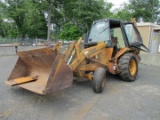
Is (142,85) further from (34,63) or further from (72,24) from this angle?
(72,24)

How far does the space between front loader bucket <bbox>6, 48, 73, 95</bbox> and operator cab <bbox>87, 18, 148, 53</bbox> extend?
1.80 m

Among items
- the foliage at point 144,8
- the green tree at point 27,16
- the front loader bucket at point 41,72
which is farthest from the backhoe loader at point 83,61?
the foliage at point 144,8

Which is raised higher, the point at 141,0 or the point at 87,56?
the point at 141,0

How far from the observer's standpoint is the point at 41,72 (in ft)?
13.1

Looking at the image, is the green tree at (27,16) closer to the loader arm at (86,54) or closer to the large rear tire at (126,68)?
the loader arm at (86,54)

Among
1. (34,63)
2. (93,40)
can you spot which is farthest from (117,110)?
(93,40)

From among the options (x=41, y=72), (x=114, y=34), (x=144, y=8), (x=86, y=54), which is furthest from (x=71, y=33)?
(x=41, y=72)

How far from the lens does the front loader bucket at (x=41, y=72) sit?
124 inches

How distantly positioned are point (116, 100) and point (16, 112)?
2106 millimetres

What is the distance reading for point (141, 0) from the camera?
28922mm

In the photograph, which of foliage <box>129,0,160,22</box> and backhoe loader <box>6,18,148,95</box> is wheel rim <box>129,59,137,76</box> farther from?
foliage <box>129,0,160,22</box>

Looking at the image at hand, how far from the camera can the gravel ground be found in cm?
299

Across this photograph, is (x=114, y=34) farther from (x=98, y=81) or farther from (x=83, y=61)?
(x=98, y=81)

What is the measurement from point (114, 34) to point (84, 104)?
3029 millimetres
